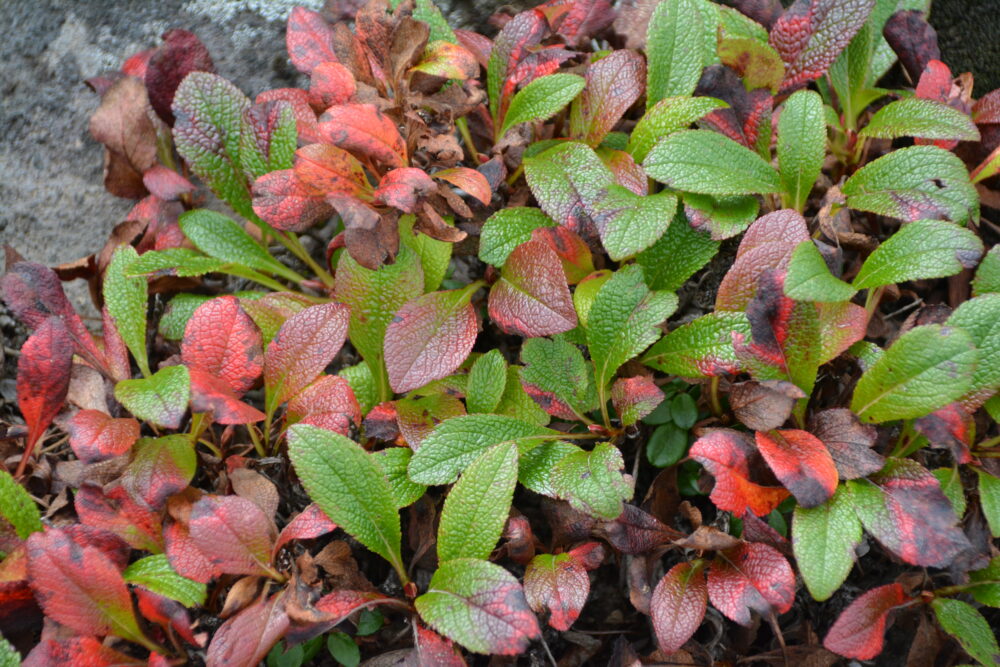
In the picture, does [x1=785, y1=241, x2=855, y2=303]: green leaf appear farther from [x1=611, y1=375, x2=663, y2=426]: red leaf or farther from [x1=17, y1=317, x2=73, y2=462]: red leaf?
[x1=17, y1=317, x2=73, y2=462]: red leaf

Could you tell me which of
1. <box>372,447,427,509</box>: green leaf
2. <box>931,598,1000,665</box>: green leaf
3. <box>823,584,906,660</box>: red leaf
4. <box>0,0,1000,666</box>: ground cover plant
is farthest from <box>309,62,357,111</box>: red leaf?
<box>931,598,1000,665</box>: green leaf

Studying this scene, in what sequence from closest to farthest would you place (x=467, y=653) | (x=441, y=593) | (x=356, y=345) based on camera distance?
1. (x=441, y=593)
2. (x=467, y=653)
3. (x=356, y=345)

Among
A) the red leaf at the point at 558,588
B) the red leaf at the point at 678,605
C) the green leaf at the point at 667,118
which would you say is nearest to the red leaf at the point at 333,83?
the green leaf at the point at 667,118

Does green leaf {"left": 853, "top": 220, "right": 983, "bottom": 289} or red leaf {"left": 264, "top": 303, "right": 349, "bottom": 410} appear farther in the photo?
red leaf {"left": 264, "top": 303, "right": 349, "bottom": 410}

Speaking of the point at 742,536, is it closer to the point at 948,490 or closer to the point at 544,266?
the point at 948,490

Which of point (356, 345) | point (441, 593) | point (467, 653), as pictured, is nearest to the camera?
point (441, 593)

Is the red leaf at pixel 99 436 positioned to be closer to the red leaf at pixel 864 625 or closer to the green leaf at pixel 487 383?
the green leaf at pixel 487 383

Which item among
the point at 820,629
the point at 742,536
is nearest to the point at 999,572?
the point at 820,629
